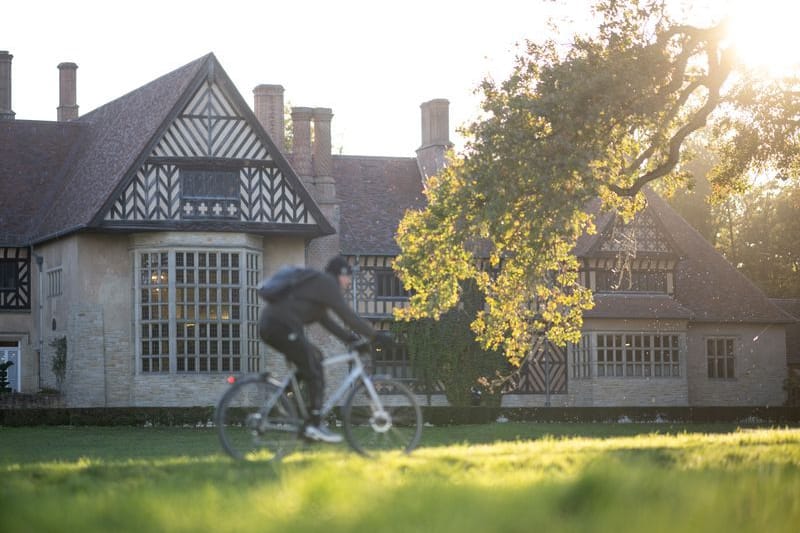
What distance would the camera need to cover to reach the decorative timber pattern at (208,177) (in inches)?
1451

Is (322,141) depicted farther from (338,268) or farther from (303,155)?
(338,268)

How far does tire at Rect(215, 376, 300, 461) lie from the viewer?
1133 cm

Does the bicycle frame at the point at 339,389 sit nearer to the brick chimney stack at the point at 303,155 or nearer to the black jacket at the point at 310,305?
the black jacket at the point at 310,305

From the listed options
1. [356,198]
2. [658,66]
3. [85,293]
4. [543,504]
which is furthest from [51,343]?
[543,504]

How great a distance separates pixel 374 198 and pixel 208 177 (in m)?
10.8

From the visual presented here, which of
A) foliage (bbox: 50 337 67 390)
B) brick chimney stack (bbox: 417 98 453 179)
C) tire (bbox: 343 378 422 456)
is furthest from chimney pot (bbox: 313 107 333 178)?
tire (bbox: 343 378 422 456)

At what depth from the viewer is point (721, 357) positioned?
49250 mm

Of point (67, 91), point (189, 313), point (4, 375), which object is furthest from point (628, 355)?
point (67, 91)

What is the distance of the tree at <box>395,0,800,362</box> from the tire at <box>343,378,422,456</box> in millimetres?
12059

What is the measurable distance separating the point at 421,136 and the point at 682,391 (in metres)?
13.0

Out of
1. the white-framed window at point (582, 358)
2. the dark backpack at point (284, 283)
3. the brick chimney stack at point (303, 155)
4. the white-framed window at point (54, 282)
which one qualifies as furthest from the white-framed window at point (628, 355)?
the dark backpack at point (284, 283)

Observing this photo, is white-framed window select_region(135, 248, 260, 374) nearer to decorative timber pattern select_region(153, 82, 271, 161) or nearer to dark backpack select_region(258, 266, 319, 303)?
decorative timber pattern select_region(153, 82, 271, 161)

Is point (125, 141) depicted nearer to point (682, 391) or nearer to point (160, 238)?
point (160, 238)

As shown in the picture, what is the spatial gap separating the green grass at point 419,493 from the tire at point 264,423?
217 millimetres
